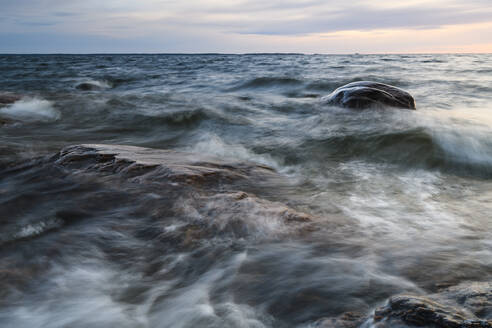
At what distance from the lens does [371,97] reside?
316 inches

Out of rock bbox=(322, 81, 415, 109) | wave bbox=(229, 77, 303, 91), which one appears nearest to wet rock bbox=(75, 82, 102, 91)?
wave bbox=(229, 77, 303, 91)

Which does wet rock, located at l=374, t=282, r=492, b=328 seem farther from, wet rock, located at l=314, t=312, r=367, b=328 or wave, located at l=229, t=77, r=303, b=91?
wave, located at l=229, t=77, r=303, b=91

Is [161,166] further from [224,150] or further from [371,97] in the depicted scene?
[371,97]

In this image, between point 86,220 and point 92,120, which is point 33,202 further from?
point 92,120

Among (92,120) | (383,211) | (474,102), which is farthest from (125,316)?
(474,102)

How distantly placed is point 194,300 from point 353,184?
8.03 feet

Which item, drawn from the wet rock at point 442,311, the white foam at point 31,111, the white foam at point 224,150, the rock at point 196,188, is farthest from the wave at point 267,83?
the wet rock at point 442,311

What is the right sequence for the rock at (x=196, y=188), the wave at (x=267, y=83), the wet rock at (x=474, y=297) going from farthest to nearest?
the wave at (x=267, y=83), the rock at (x=196, y=188), the wet rock at (x=474, y=297)

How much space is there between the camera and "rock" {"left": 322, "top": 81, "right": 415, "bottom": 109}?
26.1 feet

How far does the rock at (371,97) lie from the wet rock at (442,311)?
662 centimetres

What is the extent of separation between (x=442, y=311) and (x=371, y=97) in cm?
717

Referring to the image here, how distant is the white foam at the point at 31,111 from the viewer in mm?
7859

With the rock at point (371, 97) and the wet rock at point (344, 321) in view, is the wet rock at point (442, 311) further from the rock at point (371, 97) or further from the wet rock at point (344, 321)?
the rock at point (371, 97)

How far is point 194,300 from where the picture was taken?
2020 millimetres
